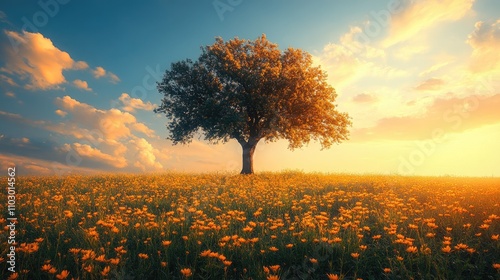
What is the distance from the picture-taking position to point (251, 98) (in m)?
24.0

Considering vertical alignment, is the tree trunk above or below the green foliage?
below

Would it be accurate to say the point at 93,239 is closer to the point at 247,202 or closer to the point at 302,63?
the point at 247,202

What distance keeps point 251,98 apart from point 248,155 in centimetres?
552

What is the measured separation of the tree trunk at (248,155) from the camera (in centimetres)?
2661

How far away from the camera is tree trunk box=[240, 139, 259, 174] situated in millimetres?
26609

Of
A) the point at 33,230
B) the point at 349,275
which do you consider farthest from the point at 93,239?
the point at 349,275

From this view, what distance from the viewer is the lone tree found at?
947 inches

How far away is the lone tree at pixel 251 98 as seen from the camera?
78.9 feet

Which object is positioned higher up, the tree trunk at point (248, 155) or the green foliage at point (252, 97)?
the green foliage at point (252, 97)

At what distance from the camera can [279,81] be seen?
24000mm

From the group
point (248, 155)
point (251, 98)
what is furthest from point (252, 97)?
point (248, 155)

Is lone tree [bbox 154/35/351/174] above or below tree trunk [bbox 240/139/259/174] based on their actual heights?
above

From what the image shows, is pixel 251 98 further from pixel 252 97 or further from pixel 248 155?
pixel 248 155

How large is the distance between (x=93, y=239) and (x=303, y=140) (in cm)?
2312
